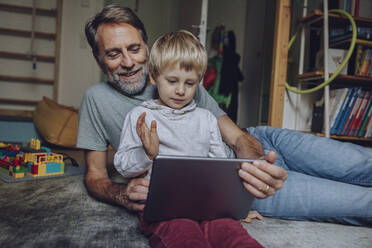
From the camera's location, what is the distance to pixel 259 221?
1113 mm

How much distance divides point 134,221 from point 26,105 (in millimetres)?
3655

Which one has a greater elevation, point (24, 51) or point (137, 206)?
point (24, 51)

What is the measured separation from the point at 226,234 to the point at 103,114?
707 millimetres

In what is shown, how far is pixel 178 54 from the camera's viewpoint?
3.17ft

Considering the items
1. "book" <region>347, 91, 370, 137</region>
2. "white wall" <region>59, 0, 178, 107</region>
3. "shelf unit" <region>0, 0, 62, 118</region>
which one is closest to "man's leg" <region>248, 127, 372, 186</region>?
"book" <region>347, 91, 370, 137</region>

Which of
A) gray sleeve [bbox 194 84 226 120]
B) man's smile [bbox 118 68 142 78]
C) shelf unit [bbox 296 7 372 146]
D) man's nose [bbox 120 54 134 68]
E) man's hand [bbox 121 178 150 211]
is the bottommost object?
man's hand [bbox 121 178 150 211]

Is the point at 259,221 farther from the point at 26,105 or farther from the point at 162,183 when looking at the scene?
the point at 26,105

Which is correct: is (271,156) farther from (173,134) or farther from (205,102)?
(205,102)

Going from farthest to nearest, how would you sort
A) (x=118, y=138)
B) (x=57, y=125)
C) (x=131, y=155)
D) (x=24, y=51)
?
(x=24, y=51) → (x=57, y=125) → (x=118, y=138) → (x=131, y=155)

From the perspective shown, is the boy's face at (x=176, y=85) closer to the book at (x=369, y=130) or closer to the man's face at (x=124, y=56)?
the man's face at (x=124, y=56)

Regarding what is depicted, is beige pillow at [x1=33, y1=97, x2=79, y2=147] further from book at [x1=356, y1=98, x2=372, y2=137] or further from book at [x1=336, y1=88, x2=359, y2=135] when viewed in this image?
book at [x1=356, y1=98, x2=372, y2=137]

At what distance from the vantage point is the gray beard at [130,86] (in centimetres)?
123

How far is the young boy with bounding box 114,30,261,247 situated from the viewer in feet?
2.76

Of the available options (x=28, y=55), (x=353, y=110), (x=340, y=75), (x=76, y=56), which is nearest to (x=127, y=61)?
(x=340, y=75)
